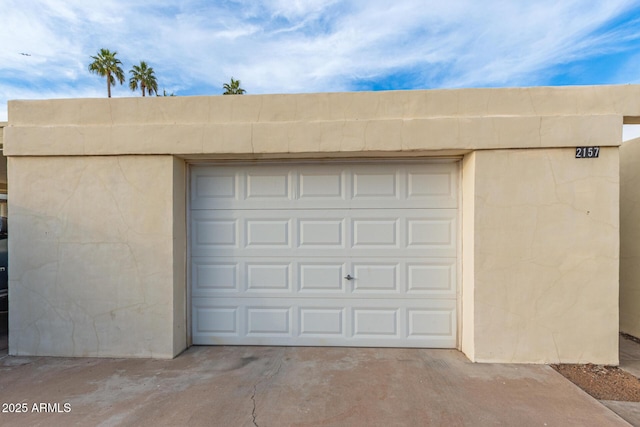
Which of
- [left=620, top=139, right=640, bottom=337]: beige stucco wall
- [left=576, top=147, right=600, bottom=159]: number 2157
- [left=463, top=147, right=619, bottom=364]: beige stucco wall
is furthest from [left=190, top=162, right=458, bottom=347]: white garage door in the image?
[left=620, top=139, right=640, bottom=337]: beige stucco wall

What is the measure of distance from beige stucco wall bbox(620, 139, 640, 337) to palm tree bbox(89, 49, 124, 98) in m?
28.0

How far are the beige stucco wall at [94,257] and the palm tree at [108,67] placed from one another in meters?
23.5

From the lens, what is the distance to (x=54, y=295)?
4.20 meters

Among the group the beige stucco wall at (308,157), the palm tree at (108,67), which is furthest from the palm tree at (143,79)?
the beige stucco wall at (308,157)

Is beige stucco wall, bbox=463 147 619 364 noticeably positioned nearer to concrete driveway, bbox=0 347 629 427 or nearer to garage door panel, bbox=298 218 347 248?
concrete driveway, bbox=0 347 629 427

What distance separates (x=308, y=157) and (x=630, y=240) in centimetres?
494

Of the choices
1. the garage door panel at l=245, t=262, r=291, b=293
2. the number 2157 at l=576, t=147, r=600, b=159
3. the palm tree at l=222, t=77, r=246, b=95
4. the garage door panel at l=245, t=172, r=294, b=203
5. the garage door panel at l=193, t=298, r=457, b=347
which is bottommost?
the garage door panel at l=193, t=298, r=457, b=347

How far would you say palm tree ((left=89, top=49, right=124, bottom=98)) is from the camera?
73.6 feet

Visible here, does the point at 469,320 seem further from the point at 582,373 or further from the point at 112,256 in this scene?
the point at 112,256

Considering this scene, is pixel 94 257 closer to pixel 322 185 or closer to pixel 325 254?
pixel 325 254

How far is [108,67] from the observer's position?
22672 millimetres

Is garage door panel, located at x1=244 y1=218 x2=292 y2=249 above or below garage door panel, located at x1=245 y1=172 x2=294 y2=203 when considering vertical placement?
below

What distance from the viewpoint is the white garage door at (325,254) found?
Answer: 4.34 meters

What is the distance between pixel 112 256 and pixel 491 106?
5202mm
